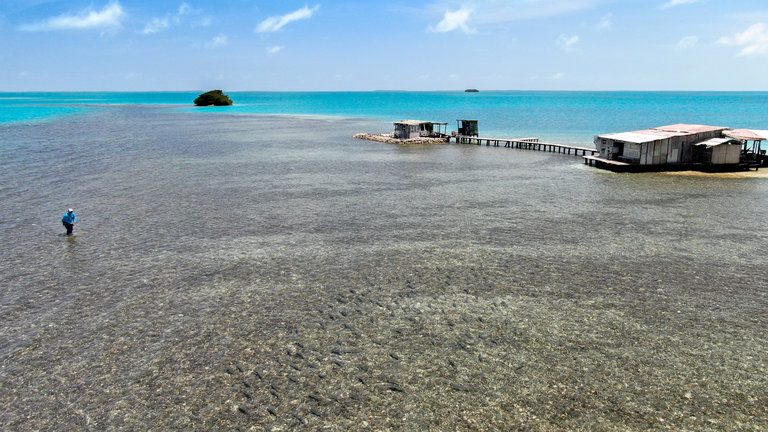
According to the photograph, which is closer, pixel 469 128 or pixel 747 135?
pixel 747 135

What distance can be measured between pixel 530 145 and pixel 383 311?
59.4 metres

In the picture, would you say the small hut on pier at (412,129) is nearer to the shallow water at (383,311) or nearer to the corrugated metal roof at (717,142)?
the corrugated metal roof at (717,142)

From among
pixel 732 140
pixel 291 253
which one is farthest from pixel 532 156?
pixel 291 253

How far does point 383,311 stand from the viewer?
18641 millimetres

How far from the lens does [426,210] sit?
34.1 metres

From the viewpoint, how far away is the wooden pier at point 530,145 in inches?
2591

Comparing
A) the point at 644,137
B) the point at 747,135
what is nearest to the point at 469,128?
the point at 644,137

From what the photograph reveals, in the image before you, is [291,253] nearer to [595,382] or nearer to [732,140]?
[595,382]

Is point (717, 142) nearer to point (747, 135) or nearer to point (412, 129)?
point (747, 135)

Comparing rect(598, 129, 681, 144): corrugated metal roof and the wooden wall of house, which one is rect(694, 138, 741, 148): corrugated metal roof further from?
rect(598, 129, 681, 144): corrugated metal roof

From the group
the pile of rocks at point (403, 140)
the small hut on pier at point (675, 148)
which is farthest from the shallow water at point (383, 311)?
the pile of rocks at point (403, 140)

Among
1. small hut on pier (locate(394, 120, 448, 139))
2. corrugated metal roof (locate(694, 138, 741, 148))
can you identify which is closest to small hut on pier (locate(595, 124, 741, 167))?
corrugated metal roof (locate(694, 138, 741, 148))

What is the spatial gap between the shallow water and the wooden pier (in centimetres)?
2808

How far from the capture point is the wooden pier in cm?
6581
